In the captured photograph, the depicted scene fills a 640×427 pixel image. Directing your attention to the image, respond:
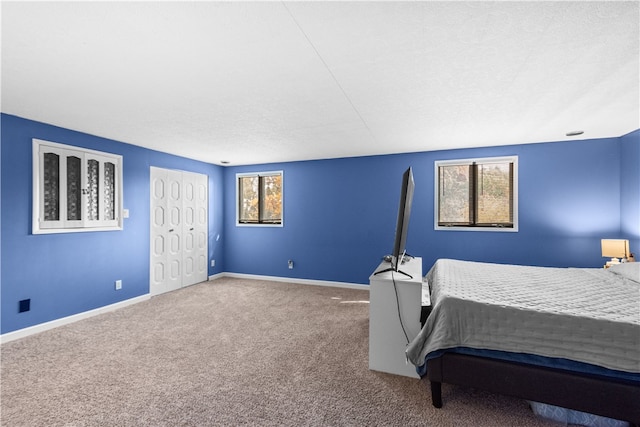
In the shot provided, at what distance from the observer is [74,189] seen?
11.8 feet

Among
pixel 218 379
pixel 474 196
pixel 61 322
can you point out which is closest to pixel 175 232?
pixel 61 322

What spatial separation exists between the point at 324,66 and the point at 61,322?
165 inches

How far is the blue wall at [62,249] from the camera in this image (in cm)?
305

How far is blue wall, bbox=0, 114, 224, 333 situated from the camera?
3047 millimetres

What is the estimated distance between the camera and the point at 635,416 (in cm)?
156

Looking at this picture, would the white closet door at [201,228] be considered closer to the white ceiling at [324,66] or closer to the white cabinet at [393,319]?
the white ceiling at [324,66]

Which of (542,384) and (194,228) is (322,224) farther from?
(542,384)

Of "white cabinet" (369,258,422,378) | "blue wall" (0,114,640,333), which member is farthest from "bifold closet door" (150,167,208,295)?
"white cabinet" (369,258,422,378)

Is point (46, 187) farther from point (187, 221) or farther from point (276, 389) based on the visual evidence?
point (276, 389)

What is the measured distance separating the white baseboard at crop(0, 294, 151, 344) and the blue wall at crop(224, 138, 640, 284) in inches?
88.2

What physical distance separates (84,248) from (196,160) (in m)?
2.42

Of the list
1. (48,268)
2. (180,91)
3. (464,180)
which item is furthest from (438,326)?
(48,268)

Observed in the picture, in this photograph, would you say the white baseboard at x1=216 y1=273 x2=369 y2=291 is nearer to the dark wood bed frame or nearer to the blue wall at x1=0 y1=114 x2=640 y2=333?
the blue wall at x1=0 y1=114 x2=640 y2=333

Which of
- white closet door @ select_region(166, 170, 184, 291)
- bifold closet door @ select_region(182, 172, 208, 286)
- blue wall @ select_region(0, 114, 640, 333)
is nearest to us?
blue wall @ select_region(0, 114, 640, 333)
